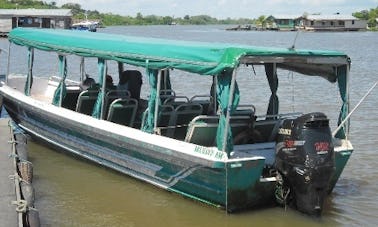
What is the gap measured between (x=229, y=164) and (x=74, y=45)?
4.53 m

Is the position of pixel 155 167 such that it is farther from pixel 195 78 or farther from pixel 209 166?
pixel 195 78

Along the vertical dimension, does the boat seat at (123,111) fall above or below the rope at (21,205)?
above

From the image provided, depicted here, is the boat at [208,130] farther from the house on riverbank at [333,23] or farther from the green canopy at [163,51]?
the house on riverbank at [333,23]

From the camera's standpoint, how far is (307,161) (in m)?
8.23

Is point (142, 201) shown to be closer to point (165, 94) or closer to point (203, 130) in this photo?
point (203, 130)

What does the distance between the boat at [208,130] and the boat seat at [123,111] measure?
2cm

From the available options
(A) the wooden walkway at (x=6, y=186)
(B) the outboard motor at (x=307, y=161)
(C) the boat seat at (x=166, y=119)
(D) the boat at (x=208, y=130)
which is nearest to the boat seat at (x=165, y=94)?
(D) the boat at (x=208, y=130)

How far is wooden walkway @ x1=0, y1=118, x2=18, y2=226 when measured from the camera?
670 cm

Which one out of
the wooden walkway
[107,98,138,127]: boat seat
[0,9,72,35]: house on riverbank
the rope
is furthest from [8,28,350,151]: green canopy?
[0,9,72,35]: house on riverbank

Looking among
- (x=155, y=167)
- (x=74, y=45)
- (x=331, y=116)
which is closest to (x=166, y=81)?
(x=74, y=45)

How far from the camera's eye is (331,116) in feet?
54.9

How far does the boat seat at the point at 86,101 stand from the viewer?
1170 centimetres

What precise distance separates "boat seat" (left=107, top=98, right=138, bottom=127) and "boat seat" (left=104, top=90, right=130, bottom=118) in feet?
1.25

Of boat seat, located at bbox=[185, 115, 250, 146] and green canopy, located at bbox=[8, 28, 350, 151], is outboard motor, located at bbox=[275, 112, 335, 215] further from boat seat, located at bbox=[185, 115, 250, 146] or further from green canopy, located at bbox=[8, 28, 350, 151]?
boat seat, located at bbox=[185, 115, 250, 146]
